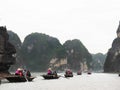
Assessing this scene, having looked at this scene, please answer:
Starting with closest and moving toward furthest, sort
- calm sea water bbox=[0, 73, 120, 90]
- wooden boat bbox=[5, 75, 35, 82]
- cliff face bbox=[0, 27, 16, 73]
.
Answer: calm sea water bbox=[0, 73, 120, 90] < wooden boat bbox=[5, 75, 35, 82] < cliff face bbox=[0, 27, 16, 73]

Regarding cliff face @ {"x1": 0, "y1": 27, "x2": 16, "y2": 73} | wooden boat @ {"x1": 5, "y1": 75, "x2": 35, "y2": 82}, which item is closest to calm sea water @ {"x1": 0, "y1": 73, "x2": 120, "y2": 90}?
wooden boat @ {"x1": 5, "y1": 75, "x2": 35, "y2": 82}

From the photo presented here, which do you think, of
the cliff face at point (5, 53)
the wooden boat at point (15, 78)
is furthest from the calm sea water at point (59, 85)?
the cliff face at point (5, 53)

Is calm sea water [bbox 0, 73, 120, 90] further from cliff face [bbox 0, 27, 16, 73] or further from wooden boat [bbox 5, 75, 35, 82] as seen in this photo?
cliff face [bbox 0, 27, 16, 73]

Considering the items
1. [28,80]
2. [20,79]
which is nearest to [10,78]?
[20,79]

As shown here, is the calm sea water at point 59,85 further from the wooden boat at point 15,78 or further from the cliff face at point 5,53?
the cliff face at point 5,53

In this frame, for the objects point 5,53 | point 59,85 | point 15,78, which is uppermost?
point 5,53

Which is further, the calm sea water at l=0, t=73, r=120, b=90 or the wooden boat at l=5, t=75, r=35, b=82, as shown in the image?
the wooden boat at l=5, t=75, r=35, b=82

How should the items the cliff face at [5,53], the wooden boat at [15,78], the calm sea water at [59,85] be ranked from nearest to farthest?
the calm sea water at [59,85], the wooden boat at [15,78], the cliff face at [5,53]

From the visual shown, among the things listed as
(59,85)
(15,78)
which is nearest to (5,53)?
(15,78)

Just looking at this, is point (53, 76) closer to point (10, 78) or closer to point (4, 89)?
point (10, 78)

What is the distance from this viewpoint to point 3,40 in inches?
3994

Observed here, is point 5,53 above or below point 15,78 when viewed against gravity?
above

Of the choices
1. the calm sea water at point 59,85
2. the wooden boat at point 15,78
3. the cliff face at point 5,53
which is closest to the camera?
the calm sea water at point 59,85

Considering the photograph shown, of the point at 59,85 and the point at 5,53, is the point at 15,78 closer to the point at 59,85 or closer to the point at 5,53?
the point at 59,85
